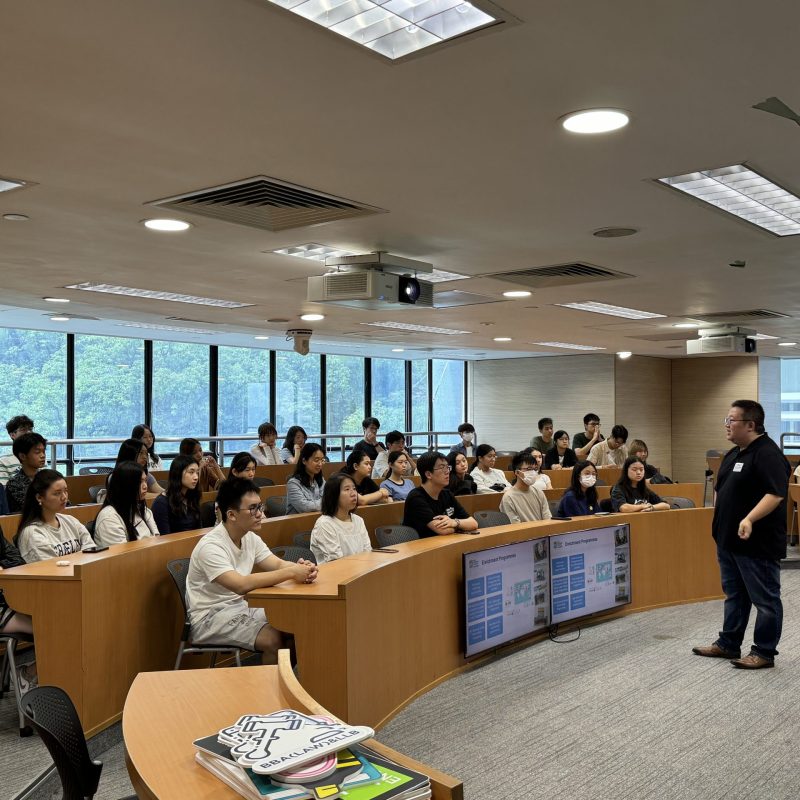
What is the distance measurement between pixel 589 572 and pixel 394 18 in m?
4.81

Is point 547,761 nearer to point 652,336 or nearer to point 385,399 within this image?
point 652,336

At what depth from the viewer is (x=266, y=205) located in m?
4.77

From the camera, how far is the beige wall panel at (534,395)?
57.6 ft

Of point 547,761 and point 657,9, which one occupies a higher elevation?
point 657,9

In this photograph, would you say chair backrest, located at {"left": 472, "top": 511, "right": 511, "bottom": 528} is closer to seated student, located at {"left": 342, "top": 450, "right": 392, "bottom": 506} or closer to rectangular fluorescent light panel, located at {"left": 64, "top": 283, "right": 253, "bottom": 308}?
seated student, located at {"left": 342, "top": 450, "right": 392, "bottom": 506}

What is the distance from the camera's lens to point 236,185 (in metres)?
4.32

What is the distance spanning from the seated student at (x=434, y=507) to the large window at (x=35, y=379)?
9.17 meters

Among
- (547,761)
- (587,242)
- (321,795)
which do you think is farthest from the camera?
(587,242)

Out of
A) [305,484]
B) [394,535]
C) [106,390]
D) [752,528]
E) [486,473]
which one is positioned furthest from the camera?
[106,390]

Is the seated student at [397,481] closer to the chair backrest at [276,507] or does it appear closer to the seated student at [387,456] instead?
the chair backrest at [276,507]

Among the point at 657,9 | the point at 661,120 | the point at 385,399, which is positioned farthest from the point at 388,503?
the point at 385,399

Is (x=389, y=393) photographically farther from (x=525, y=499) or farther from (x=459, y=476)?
(x=525, y=499)

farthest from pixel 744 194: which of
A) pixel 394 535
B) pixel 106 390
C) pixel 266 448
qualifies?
pixel 106 390

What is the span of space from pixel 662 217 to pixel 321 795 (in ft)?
14.2
